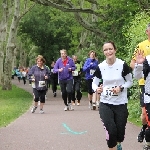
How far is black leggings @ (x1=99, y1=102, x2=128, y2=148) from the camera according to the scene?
24.7 feet

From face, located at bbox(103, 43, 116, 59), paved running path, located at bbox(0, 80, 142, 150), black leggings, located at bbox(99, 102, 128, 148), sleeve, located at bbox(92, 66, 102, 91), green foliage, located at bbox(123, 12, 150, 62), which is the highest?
green foliage, located at bbox(123, 12, 150, 62)

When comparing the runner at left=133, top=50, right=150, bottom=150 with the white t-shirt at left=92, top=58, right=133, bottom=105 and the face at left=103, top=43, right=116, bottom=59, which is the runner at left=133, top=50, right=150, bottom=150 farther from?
the face at left=103, top=43, right=116, bottom=59

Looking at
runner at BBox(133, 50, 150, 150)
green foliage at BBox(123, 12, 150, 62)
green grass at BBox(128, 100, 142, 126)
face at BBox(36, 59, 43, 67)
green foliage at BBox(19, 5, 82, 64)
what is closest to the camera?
runner at BBox(133, 50, 150, 150)

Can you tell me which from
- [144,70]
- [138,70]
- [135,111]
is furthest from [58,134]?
[144,70]

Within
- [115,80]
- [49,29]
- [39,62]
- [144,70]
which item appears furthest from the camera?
[49,29]

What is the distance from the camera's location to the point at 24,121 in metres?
14.5

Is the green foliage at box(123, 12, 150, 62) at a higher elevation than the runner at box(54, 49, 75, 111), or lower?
higher

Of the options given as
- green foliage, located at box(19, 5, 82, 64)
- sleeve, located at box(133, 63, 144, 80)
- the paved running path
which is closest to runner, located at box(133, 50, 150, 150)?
sleeve, located at box(133, 63, 144, 80)

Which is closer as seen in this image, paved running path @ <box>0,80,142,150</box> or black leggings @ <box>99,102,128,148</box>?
black leggings @ <box>99,102,128,148</box>

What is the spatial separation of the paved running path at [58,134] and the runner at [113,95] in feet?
5.78

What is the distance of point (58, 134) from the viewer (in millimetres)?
11500

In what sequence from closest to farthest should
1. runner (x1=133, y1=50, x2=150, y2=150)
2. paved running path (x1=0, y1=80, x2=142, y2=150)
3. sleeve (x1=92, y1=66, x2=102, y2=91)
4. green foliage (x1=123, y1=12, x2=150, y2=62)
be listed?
1. runner (x1=133, y1=50, x2=150, y2=150)
2. sleeve (x1=92, y1=66, x2=102, y2=91)
3. paved running path (x1=0, y1=80, x2=142, y2=150)
4. green foliage (x1=123, y1=12, x2=150, y2=62)

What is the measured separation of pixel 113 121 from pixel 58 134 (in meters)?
4.10

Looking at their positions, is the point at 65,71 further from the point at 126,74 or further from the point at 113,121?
the point at 113,121
